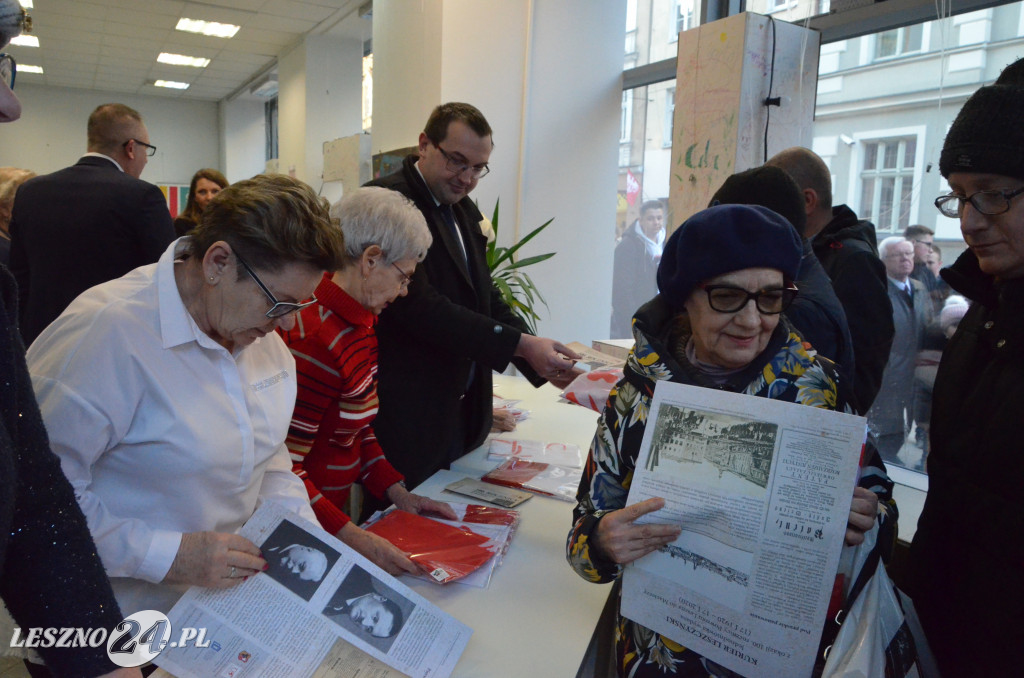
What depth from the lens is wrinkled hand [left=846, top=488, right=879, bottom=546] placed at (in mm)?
1053

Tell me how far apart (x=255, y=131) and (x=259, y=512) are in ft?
39.6

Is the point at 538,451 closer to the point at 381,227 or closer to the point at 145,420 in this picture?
the point at 381,227

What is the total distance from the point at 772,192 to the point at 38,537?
159 centimetres

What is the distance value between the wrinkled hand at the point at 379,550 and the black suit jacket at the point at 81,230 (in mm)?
2024

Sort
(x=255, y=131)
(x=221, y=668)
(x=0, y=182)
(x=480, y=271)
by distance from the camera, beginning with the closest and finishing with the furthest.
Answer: (x=221, y=668) < (x=480, y=271) < (x=0, y=182) < (x=255, y=131)

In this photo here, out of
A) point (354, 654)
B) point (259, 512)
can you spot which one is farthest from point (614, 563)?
point (259, 512)

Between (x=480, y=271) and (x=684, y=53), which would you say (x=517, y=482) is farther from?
(x=684, y=53)

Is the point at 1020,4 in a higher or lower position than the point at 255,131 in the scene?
lower

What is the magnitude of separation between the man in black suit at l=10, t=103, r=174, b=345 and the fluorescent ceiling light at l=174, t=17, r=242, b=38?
5392 millimetres

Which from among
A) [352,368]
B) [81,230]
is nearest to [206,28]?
[81,230]

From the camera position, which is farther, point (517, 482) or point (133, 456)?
point (517, 482)

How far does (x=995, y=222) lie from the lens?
1.22 metres

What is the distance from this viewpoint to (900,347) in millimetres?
2963

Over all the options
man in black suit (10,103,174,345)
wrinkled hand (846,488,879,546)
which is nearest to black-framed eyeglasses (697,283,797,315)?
wrinkled hand (846,488,879,546)
